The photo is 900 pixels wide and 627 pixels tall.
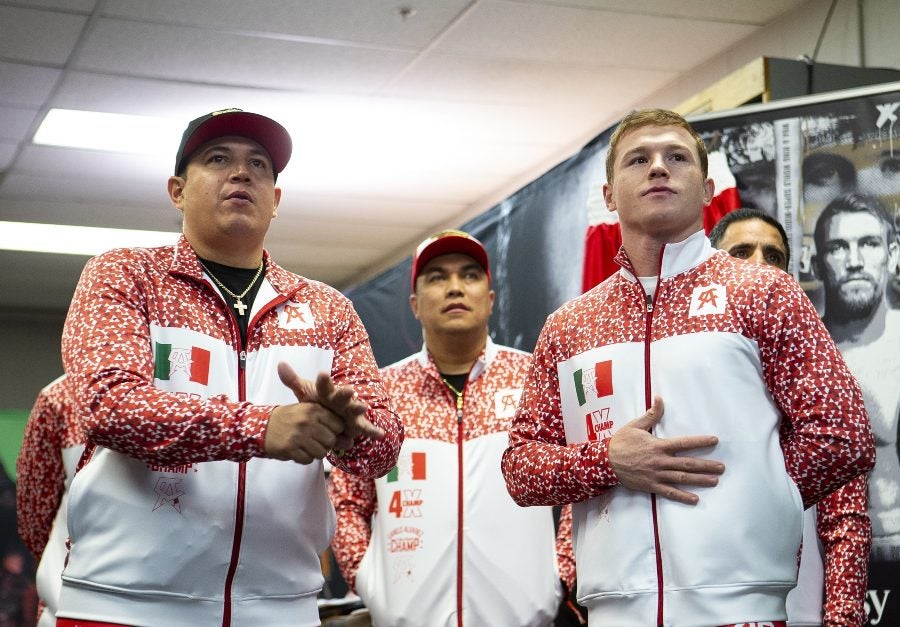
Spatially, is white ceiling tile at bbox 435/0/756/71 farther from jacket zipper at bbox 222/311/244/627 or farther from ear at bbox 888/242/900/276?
jacket zipper at bbox 222/311/244/627

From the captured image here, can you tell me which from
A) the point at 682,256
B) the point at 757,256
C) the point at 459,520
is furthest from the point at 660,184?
the point at 459,520

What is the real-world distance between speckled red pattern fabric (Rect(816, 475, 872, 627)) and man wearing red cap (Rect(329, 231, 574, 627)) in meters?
0.78

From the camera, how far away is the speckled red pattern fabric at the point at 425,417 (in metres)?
3.31

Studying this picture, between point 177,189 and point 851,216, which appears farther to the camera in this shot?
point 851,216

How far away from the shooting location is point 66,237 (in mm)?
8844

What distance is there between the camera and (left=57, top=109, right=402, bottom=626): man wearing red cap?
2.00 meters

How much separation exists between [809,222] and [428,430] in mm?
1228

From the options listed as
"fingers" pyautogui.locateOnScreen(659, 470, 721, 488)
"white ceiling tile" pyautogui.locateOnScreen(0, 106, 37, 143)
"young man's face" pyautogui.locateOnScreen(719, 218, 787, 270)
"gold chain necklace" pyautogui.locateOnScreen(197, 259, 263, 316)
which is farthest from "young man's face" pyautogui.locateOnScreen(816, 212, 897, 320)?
"white ceiling tile" pyautogui.locateOnScreen(0, 106, 37, 143)

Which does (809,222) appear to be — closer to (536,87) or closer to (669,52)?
(669,52)

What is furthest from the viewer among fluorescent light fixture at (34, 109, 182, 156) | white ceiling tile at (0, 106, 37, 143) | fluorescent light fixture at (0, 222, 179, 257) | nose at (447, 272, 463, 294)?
fluorescent light fixture at (0, 222, 179, 257)

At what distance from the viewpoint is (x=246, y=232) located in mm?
2412

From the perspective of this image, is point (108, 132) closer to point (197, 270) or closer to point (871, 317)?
point (197, 270)

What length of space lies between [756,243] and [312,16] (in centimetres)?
268

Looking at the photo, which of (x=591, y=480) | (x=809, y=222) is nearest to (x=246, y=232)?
(x=591, y=480)
